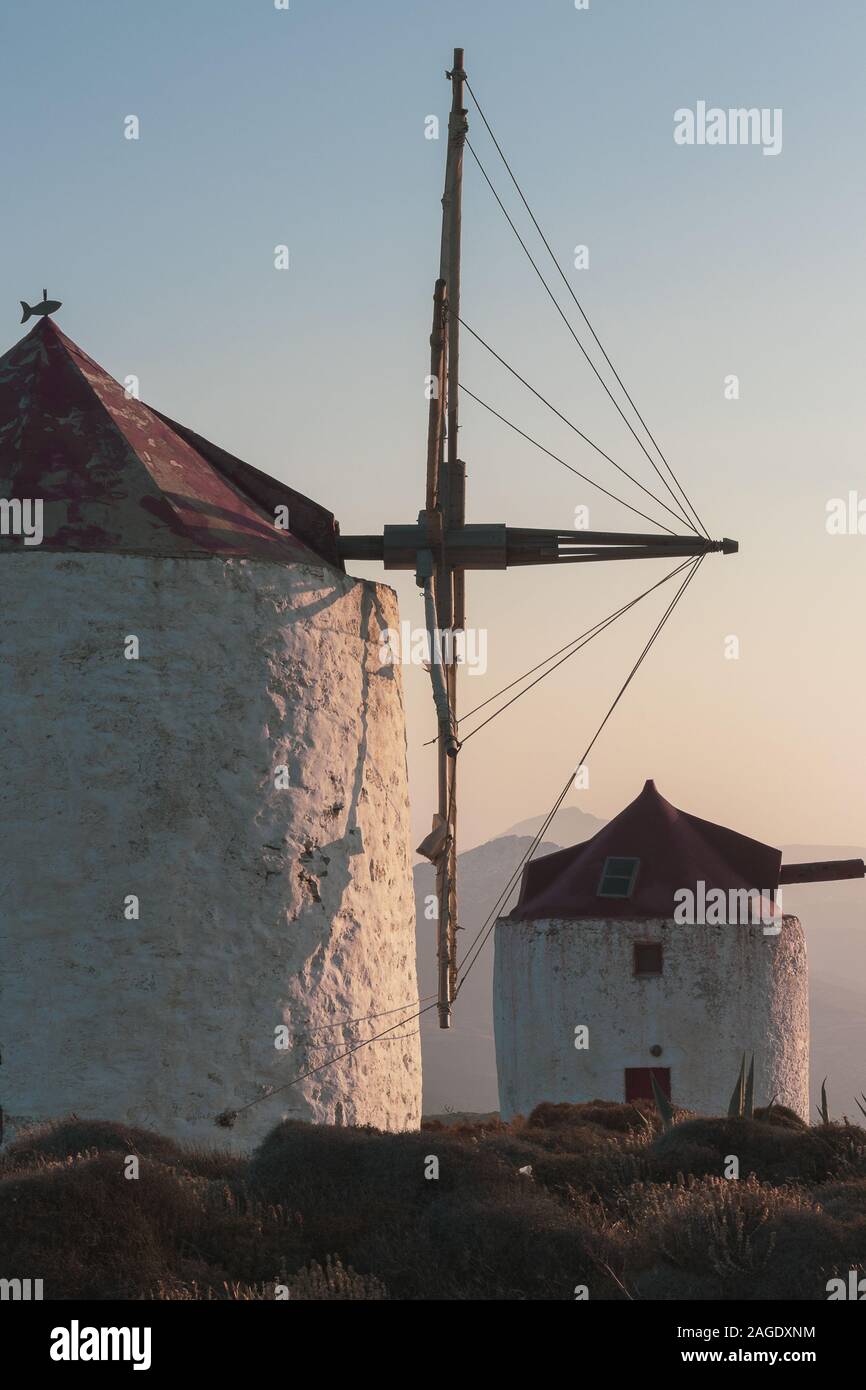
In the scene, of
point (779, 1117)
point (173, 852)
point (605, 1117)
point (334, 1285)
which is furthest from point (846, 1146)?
point (173, 852)

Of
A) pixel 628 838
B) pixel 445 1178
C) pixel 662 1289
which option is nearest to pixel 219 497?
pixel 445 1178

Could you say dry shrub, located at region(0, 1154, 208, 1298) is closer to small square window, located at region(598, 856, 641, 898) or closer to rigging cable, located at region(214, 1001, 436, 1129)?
rigging cable, located at region(214, 1001, 436, 1129)

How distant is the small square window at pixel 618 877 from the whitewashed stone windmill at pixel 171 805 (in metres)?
9.30

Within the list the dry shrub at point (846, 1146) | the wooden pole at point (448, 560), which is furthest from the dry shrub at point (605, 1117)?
the dry shrub at point (846, 1146)

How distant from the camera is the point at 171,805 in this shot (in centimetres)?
1312

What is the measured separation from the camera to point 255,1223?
1069cm

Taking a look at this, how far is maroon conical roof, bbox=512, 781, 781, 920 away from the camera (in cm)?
2356

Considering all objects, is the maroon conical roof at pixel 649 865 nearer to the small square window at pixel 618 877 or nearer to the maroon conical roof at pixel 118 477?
the small square window at pixel 618 877

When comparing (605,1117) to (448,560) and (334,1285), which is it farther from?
(334,1285)

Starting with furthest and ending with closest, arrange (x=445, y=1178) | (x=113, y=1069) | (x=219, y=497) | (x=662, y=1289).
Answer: (x=219, y=497) < (x=113, y=1069) < (x=445, y=1178) < (x=662, y=1289)

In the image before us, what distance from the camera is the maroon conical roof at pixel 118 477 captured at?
13.6 m

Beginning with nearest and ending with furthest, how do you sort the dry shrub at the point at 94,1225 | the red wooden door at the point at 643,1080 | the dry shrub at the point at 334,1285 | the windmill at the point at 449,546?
the dry shrub at the point at 334,1285 → the dry shrub at the point at 94,1225 → the windmill at the point at 449,546 → the red wooden door at the point at 643,1080
